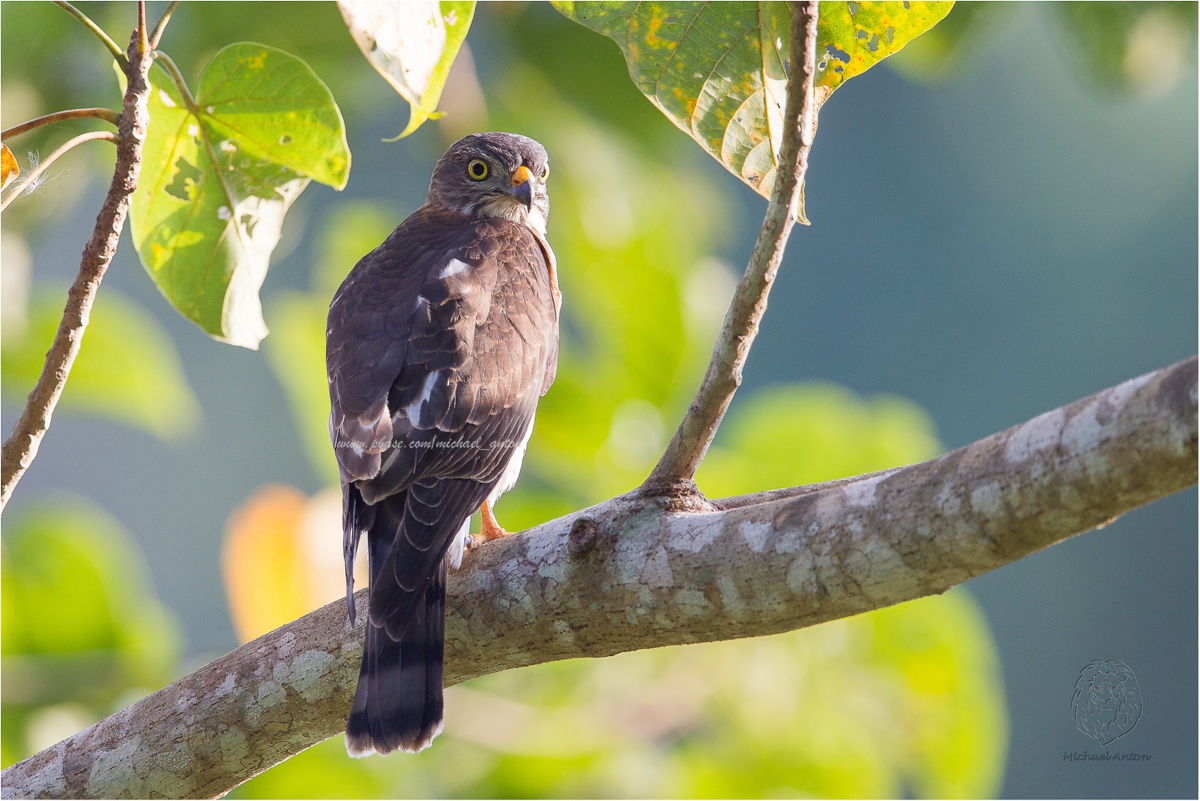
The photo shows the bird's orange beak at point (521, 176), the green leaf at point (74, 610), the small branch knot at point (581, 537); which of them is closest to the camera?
the small branch knot at point (581, 537)

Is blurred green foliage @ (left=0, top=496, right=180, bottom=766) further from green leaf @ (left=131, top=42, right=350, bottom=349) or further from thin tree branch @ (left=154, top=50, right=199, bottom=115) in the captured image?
thin tree branch @ (left=154, top=50, right=199, bottom=115)

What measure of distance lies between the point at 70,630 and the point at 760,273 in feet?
10.1

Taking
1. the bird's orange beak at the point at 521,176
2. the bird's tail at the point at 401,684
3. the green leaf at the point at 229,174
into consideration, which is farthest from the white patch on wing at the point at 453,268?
the bird's tail at the point at 401,684

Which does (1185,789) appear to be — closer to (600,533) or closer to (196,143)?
(600,533)

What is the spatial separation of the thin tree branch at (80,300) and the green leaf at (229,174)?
0.40 meters

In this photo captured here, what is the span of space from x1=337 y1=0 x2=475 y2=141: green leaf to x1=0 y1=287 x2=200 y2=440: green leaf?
2.03 metres

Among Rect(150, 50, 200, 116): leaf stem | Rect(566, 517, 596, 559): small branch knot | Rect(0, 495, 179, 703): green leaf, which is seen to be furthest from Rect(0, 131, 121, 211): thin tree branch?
Rect(0, 495, 179, 703): green leaf

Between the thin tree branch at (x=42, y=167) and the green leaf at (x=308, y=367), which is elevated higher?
the green leaf at (x=308, y=367)

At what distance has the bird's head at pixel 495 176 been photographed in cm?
333

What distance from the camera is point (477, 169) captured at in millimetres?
3367

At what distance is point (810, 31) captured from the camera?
154 centimetres

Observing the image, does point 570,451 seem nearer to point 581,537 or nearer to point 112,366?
point 112,366

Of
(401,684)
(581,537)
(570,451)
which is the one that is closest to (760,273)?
(581,537)

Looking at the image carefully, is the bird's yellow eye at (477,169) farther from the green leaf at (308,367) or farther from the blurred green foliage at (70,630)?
the blurred green foliage at (70,630)
